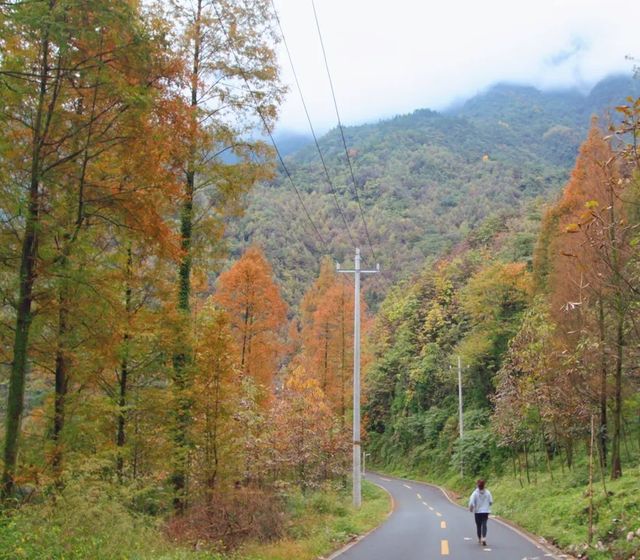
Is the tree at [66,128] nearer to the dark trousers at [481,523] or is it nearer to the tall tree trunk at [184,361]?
the tall tree trunk at [184,361]

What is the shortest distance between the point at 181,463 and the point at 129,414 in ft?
6.40

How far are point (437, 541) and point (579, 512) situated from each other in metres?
3.48

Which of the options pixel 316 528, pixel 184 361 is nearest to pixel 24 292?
pixel 184 361

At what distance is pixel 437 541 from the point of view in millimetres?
14719

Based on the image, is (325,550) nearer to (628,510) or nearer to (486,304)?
(628,510)

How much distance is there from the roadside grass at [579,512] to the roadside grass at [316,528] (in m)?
4.76

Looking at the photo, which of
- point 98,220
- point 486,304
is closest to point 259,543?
point 98,220

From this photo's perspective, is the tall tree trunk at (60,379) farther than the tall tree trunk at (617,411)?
No

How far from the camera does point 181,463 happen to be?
13055mm

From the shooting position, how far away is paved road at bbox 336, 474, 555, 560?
486 inches

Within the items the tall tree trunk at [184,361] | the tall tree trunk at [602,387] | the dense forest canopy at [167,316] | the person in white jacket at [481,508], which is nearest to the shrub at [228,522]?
the dense forest canopy at [167,316]

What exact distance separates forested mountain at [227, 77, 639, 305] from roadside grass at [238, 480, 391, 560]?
136 ft

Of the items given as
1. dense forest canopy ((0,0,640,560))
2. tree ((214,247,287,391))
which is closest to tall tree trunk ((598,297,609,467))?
dense forest canopy ((0,0,640,560))

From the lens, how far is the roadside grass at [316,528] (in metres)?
11.1
